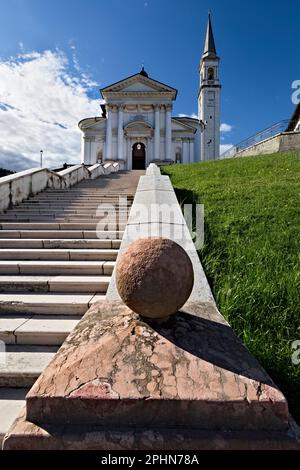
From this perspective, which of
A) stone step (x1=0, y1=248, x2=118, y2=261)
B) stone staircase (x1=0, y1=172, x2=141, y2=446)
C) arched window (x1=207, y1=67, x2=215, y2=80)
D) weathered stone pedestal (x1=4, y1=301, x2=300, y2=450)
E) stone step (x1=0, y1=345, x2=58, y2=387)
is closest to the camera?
weathered stone pedestal (x1=4, y1=301, x2=300, y2=450)

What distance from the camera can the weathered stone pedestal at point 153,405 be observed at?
1.63 metres

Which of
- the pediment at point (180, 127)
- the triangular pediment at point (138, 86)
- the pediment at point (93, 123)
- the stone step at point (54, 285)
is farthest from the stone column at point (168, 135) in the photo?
the stone step at point (54, 285)

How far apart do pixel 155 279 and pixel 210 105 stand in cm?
5326

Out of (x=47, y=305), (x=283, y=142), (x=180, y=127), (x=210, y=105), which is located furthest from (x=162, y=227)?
(x=210, y=105)

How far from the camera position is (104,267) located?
4180 mm

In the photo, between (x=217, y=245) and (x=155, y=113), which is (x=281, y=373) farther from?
(x=155, y=113)

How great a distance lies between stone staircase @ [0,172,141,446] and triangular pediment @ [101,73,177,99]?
32.3 meters

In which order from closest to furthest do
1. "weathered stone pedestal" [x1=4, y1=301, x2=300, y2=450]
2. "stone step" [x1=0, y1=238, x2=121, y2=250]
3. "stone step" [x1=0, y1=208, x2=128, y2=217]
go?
"weathered stone pedestal" [x1=4, y1=301, x2=300, y2=450]
"stone step" [x1=0, y1=238, x2=121, y2=250]
"stone step" [x1=0, y1=208, x2=128, y2=217]

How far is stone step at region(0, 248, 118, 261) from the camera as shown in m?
4.59

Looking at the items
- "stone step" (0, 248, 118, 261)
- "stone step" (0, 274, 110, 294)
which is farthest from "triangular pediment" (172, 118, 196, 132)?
"stone step" (0, 274, 110, 294)

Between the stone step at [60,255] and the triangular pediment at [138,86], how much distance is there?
34.8m

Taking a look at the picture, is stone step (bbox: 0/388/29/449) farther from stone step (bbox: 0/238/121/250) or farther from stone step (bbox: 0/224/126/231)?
stone step (bbox: 0/224/126/231)

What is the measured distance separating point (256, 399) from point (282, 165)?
37.4 feet
